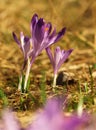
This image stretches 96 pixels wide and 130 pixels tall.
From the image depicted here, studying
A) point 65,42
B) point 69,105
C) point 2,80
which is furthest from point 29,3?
point 69,105

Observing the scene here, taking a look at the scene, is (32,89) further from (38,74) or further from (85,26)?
(85,26)

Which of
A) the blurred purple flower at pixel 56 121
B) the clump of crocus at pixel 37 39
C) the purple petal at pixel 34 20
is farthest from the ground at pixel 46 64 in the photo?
the blurred purple flower at pixel 56 121

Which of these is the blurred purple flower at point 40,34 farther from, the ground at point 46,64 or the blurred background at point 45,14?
the blurred background at point 45,14

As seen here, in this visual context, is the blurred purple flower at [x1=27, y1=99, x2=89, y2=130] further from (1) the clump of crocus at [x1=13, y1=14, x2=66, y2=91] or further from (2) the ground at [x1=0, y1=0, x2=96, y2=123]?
(1) the clump of crocus at [x1=13, y1=14, x2=66, y2=91]

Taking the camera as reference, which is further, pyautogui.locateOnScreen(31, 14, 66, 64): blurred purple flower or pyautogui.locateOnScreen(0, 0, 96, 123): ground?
pyautogui.locateOnScreen(31, 14, 66, 64): blurred purple flower

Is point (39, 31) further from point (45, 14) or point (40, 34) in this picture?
point (45, 14)

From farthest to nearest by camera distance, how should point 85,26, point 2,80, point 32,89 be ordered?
point 85,26
point 2,80
point 32,89

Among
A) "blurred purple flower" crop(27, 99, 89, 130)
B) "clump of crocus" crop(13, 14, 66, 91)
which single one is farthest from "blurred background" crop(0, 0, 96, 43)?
"blurred purple flower" crop(27, 99, 89, 130)
